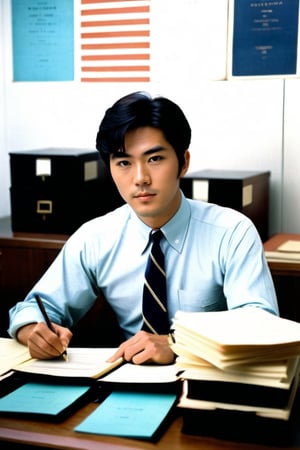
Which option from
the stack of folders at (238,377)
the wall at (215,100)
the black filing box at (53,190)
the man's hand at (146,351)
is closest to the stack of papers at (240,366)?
the stack of folders at (238,377)

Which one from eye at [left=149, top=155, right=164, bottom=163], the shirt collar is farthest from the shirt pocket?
eye at [left=149, top=155, right=164, bottom=163]

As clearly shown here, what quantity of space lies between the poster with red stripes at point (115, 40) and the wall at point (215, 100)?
0.13 ft

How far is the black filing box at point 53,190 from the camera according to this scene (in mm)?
2746

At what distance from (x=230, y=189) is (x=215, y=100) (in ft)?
1.87

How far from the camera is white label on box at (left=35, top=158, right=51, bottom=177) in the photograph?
108 inches

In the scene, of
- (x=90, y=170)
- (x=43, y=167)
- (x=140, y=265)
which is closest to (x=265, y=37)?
(x=90, y=170)

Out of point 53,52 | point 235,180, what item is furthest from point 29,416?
point 53,52

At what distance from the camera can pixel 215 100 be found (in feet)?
9.64

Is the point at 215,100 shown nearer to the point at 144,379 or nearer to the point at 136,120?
the point at 136,120

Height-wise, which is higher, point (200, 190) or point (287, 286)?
point (200, 190)

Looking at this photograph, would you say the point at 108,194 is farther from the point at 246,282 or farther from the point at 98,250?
the point at 246,282

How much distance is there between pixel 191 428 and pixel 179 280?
2.20ft

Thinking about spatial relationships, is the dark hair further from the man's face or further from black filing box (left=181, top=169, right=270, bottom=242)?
black filing box (left=181, top=169, right=270, bottom=242)

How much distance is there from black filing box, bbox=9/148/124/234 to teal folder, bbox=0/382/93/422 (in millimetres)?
1344
